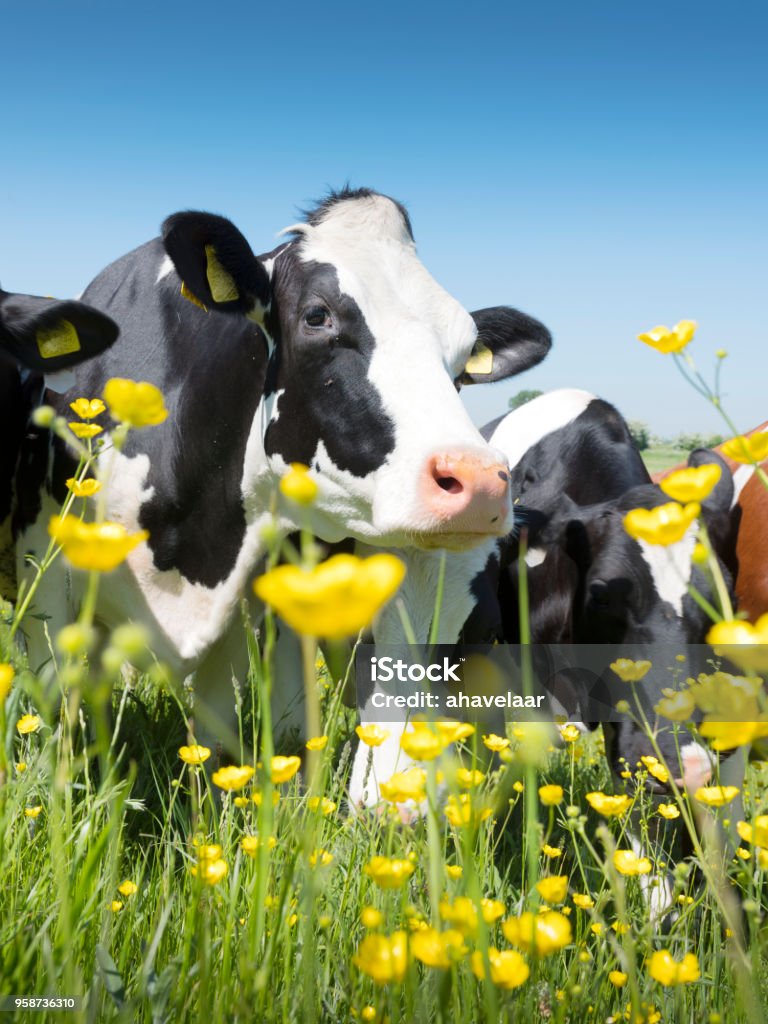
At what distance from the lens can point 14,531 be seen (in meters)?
3.39

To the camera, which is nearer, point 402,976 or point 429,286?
point 402,976

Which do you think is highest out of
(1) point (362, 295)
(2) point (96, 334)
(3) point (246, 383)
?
(1) point (362, 295)

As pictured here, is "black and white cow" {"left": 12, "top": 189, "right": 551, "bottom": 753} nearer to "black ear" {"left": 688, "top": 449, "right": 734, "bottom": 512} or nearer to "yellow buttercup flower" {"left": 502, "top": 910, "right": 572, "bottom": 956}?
"black ear" {"left": 688, "top": 449, "right": 734, "bottom": 512}

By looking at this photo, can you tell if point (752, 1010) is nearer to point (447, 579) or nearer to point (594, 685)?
point (447, 579)

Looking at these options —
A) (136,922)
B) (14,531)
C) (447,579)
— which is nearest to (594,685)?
(447,579)

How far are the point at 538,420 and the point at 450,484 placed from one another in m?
2.68

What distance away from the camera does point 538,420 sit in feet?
15.8

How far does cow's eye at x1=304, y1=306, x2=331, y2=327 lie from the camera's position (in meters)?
2.78

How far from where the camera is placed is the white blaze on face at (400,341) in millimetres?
2355

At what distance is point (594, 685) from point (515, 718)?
1.15ft

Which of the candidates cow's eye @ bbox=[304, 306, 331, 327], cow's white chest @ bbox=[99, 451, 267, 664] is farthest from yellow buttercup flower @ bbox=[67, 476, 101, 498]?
cow's white chest @ bbox=[99, 451, 267, 664]

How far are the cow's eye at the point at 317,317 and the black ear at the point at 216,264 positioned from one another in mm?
288

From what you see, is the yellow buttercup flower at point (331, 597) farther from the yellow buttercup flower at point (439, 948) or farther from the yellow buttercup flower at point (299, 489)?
the yellow buttercup flower at point (439, 948)

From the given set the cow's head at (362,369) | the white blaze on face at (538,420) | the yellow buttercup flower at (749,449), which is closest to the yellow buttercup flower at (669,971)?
the yellow buttercup flower at (749,449)
